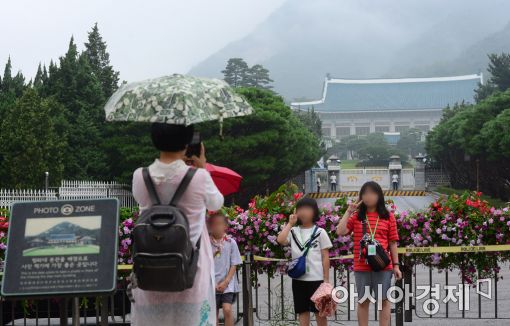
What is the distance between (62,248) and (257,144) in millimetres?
34065

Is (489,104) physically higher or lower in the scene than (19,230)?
higher

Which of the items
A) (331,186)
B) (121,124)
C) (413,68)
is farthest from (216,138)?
(413,68)

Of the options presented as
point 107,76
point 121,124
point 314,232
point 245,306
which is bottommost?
point 245,306

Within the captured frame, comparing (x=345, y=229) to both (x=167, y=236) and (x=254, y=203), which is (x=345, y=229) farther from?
(x=167, y=236)

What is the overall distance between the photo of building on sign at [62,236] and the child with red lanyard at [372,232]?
2755 mm

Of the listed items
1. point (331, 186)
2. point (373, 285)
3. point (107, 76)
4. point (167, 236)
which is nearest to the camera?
point (167, 236)

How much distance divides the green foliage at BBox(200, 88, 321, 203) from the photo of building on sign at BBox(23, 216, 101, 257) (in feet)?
98.7

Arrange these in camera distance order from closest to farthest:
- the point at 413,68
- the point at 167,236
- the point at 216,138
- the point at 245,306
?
the point at 167,236 → the point at 245,306 → the point at 216,138 → the point at 413,68

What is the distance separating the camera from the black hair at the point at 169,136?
466 cm

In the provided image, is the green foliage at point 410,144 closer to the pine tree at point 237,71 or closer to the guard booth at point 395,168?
the pine tree at point 237,71

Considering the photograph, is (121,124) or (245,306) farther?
(121,124)

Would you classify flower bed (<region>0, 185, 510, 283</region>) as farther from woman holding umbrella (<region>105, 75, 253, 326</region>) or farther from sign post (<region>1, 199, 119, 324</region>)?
woman holding umbrella (<region>105, 75, 253, 326</region>)

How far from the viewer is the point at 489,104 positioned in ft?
162

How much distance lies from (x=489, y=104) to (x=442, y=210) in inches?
1638
